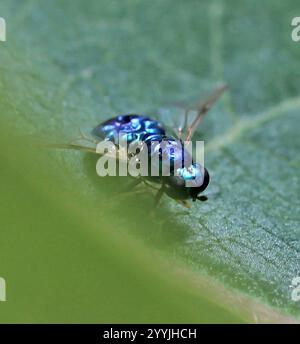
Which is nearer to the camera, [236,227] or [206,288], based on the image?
[206,288]

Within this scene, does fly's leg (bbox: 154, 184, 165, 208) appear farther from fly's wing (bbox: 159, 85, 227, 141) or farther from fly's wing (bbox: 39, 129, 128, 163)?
fly's wing (bbox: 159, 85, 227, 141)

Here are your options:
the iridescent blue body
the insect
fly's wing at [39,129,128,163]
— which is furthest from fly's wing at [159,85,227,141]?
fly's wing at [39,129,128,163]

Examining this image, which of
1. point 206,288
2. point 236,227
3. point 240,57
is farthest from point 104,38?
point 206,288

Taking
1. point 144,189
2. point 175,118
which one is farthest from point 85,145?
point 175,118

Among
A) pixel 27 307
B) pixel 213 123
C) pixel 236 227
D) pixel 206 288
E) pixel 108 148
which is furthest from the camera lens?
pixel 213 123

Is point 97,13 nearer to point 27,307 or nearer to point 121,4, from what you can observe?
point 121,4

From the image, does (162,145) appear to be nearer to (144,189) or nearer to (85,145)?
(144,189)

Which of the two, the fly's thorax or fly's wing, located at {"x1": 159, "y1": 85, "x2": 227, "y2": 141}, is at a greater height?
fly's wing, located at {"x1": 159, "y1": 85, "x2": 227, "y2": 141}

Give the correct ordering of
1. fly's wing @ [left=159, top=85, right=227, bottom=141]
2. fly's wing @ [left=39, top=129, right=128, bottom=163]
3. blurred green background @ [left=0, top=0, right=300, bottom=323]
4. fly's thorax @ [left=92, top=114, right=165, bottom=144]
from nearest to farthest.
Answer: blurred green background @ [left=0, top=0, right=300, bottom=323], fly's wing @ [left=39, top=129, right=128, bottom=163], fly's thorax @ [left=92, top=114, right=165, bottom=144], fly's wing @ [left=159, top=85, right=227, bottom=141]
